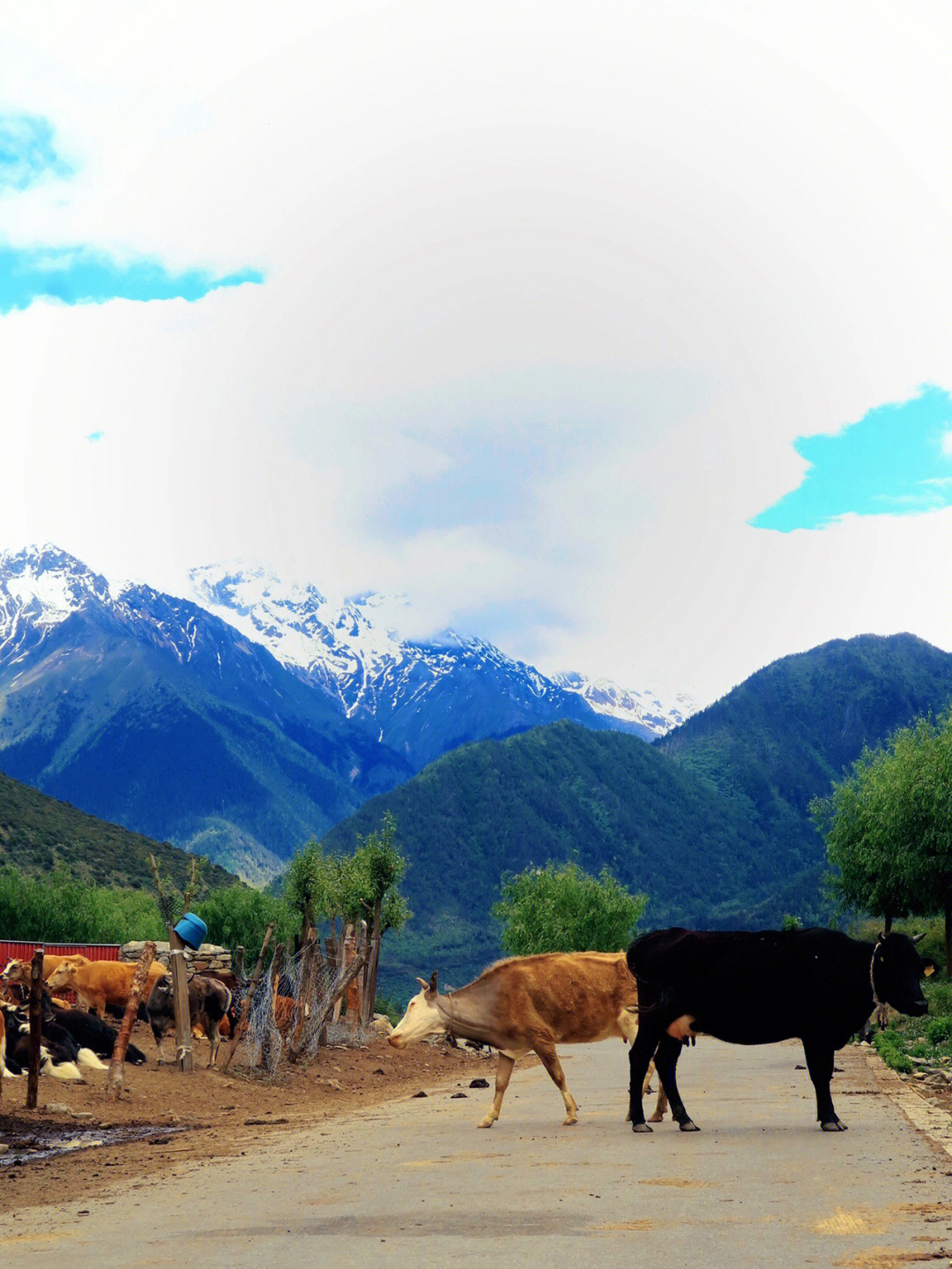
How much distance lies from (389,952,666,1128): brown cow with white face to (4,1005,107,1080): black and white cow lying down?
7.51 metres

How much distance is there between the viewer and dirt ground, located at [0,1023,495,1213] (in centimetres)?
1352

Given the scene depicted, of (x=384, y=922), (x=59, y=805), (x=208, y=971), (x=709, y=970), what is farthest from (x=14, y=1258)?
(x=59, y=805)

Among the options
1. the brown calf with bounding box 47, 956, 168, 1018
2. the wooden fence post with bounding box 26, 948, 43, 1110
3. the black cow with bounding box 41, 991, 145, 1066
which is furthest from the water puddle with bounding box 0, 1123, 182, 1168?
the brown calf with bounding box 47, 956, 168, 1018

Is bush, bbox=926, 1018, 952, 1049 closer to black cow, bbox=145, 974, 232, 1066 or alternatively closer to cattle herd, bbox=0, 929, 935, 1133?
cattle herd, bbox=0, 929, 935, 1133

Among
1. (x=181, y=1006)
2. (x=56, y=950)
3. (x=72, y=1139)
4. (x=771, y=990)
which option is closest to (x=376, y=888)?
(x=56, y=950)

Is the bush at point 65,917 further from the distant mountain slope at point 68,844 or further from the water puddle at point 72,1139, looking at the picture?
the water puddle at point 72,1139

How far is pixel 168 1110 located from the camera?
64.6ft

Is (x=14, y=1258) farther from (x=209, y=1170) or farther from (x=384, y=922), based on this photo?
(x=384, y=922)

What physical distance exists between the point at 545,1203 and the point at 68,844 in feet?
325

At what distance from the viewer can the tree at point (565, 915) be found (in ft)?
328

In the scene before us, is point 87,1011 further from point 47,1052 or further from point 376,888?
point 376,888

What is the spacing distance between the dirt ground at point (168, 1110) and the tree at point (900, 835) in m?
25.1

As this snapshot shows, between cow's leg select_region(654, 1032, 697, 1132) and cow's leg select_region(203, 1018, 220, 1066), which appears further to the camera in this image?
cow's leg select_region(203, 1018, 220, 1066)

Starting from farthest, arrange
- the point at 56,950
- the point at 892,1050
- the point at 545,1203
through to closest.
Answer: the point at 56,950 < the point at 892,1050 < the point at 545,1203
